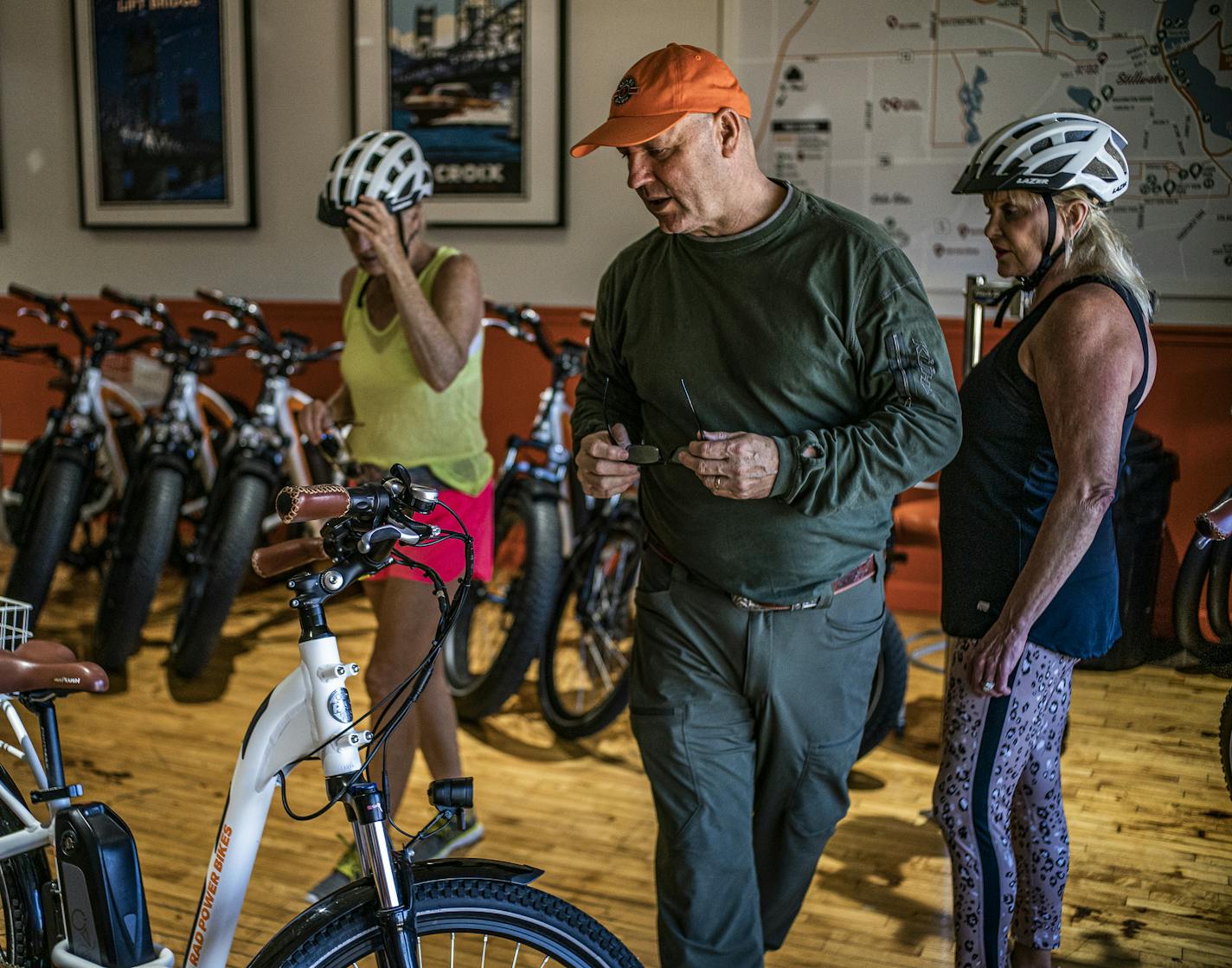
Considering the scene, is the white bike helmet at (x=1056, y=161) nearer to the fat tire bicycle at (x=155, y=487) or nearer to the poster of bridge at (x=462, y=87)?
the fat tire bicycle at (x=155, y=487)

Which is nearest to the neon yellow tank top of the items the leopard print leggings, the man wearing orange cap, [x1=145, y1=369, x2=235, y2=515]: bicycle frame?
the man wearing orange cap

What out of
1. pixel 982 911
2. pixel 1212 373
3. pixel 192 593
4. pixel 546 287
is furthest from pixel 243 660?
pixel 1212 373

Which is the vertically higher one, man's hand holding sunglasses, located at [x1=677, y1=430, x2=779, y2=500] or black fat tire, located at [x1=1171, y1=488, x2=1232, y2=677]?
man's hand holding sunglasses, located at [x1=677, y1=430, x2=779, y2=500]

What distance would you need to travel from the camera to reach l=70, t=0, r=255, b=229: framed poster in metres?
5.02

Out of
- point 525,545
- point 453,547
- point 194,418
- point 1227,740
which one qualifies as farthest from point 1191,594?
point 194,418

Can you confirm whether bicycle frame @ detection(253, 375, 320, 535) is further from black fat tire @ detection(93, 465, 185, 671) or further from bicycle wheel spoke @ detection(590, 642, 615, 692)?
bicycle wheel spoke @ detection(590, 642, 615, 692)

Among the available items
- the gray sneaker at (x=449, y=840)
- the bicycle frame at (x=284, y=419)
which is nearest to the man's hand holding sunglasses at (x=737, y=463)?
the gray sneaker at (x=449, y=840)

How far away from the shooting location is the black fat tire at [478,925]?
1.38 m

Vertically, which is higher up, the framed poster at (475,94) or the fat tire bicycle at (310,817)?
the framed poster at (475,94)

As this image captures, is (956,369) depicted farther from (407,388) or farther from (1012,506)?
(1012,506)

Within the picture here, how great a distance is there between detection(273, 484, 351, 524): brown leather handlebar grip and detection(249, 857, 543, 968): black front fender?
16.2 inches

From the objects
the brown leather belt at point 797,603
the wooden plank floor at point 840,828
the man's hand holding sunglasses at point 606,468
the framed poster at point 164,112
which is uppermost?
the framed poster at point 164,112

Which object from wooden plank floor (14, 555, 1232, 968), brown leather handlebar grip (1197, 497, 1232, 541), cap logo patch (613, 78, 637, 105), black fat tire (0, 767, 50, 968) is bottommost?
wooden plank floor (14, 555, 1232, 968)

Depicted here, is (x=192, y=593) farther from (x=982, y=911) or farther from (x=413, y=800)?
(x=982, y=911)
